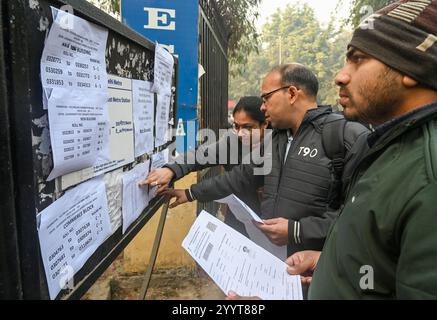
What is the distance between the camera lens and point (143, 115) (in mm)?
1497

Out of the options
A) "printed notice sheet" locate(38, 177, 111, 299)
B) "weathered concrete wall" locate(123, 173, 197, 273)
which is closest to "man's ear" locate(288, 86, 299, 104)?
"printed notice sheet" locate(38, 177, 111, 299)

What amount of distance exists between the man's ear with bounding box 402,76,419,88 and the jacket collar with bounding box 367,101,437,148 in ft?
0.28

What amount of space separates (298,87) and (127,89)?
44.7 inches

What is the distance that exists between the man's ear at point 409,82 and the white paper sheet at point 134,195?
3.13 feet

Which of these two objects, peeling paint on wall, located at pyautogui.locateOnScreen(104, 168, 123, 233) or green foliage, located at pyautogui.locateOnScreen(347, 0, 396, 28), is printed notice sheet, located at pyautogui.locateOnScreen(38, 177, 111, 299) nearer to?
peeling paint on wall, located at pyautogui.locateOnScreen(104, 168, 123, 233)

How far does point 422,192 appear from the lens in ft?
2.45

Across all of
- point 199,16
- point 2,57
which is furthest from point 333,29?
point 2,57

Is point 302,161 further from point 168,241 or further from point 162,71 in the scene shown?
point 168,241

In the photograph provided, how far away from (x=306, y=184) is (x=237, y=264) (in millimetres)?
676

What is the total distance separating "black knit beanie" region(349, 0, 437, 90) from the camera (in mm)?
933

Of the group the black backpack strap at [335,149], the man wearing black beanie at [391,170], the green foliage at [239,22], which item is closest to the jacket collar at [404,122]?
the man wearing black beanie at [391,170]

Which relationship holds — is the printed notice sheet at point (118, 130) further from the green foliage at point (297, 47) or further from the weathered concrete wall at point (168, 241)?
the green foliage at point (297, 47)

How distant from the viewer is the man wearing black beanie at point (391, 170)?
2.44 ft
